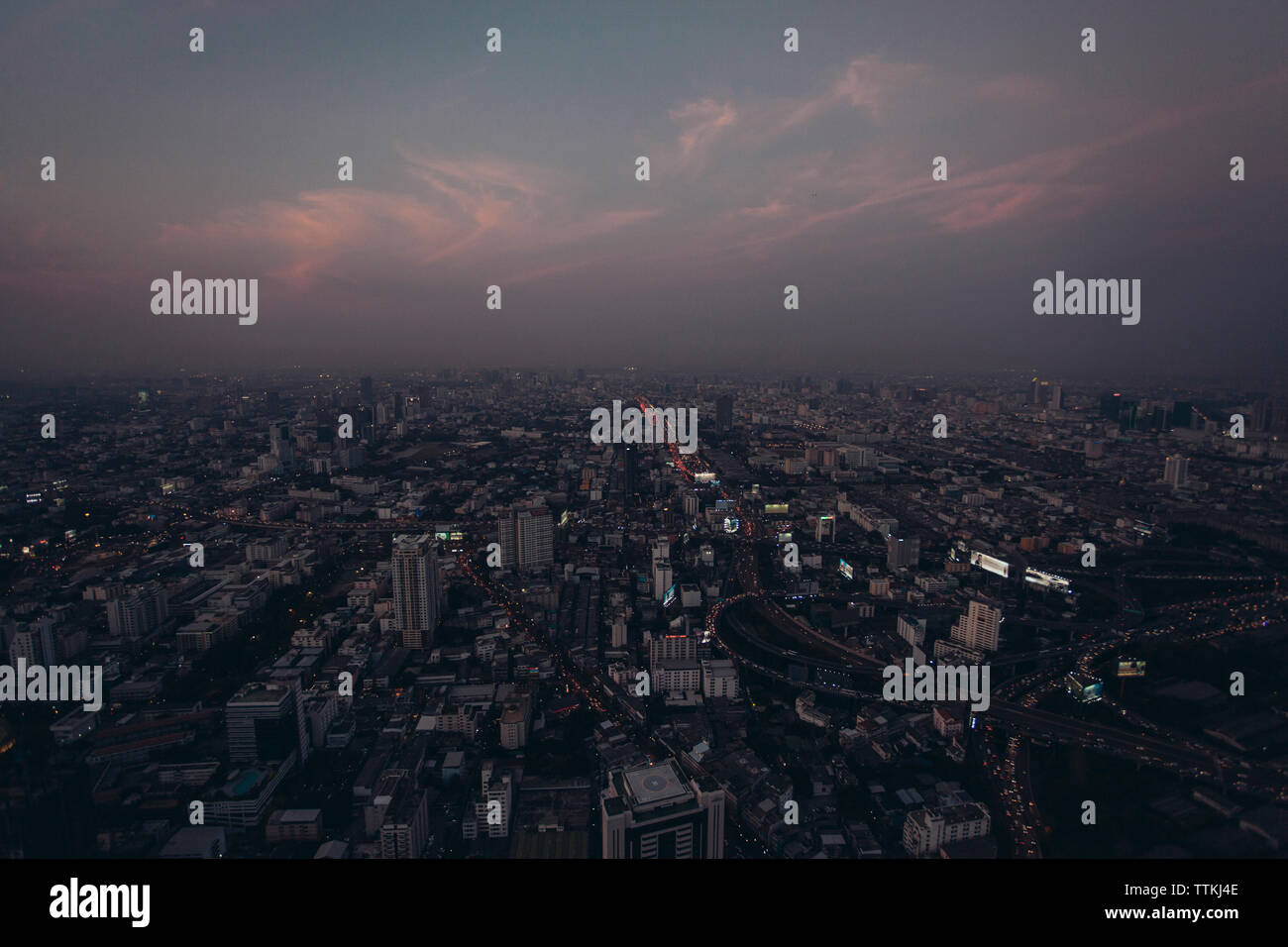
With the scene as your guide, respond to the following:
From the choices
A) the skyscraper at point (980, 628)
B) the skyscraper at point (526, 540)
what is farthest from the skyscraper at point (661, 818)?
the skyscraper at point (526, 540)

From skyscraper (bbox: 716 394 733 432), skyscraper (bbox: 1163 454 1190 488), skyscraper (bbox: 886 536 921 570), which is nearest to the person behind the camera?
skyscraper (bbox: 886 536 921 570)

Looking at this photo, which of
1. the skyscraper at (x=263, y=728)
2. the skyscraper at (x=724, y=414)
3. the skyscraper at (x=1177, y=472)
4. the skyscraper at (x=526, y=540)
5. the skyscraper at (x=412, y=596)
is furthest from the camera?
the skyscraper at (x=724, y=414)

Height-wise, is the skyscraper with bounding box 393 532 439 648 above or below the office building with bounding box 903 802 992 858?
above

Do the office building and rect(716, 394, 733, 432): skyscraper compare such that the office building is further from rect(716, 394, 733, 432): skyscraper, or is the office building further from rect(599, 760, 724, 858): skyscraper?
rect(716, 394, 733, 432): skyscraper

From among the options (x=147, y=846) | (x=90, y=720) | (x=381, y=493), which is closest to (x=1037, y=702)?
(x=147, y=846)

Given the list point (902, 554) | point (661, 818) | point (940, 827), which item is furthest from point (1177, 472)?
point (661, 818)

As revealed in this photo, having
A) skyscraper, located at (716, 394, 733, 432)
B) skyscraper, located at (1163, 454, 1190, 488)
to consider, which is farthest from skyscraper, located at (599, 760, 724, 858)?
skyscraper, located at (716, 394, 733, 432)

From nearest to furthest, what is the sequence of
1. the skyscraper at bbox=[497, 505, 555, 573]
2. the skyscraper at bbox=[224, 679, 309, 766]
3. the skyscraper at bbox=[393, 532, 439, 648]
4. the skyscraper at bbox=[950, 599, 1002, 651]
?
the skyscraper at bbox=[224, 679, 309, 766] → the skyscraper at bbox=[950, 599, 1002, 651] → the skyscraper at bbox=[393, 532, 439, 648] → the skyscraper at bbox=[497, 505, 555, 573]

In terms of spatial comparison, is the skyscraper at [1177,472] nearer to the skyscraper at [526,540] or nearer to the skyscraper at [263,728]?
the skyscraper at [526,540]

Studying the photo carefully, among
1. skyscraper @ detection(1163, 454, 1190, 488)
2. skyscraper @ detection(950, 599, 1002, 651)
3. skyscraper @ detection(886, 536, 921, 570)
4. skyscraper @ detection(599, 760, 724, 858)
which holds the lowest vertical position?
skyscraper @ detection(599, 760, 724, 858)

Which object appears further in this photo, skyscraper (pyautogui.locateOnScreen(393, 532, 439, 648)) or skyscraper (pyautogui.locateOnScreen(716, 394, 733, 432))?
skyscraper (pyautogui.locateOnScreen(716, 394, 733, 432))

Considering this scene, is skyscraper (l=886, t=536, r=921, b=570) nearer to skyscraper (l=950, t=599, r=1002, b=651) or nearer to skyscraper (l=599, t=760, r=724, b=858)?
skyscraper (l=950, t=599, r=1002, b=651)

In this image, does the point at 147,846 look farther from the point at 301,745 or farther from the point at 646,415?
the point at 646,415
